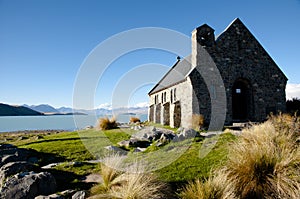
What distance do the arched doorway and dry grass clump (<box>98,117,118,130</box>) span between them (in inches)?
393

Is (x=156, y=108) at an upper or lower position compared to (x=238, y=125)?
upper

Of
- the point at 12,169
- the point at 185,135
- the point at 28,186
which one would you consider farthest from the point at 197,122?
the point at 28,186

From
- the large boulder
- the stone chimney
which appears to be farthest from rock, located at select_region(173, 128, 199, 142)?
the stone chimney

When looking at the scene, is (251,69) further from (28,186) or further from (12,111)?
(12,111)

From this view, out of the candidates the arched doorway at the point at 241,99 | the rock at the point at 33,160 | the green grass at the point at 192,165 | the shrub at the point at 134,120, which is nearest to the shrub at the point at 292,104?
the arched doorway at the point at 241,99

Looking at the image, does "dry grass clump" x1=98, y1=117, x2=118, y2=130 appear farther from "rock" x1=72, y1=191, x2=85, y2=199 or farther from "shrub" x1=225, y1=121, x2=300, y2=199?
"shrub" x1=225, y1=121, x2=300, y2=199

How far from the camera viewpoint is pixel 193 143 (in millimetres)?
9055

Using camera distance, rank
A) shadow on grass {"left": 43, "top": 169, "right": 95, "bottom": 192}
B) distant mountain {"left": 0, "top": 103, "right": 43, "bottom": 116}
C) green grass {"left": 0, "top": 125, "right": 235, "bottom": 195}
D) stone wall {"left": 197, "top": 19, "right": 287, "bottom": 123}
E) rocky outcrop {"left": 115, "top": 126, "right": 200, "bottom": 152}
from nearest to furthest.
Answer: shadow on grass {"left": 43, "top": 169, "right": 95, "bottom": 192} < green grass {"left": 0, "top": 125, "right": 235, "bottom": 195} < rocky outcrop {"left": 115, "top": 126, "right": 200, "bottom": 152} < stone wall {"left": 197, "top": 19, "right": 287, "bottom": 123} < distant mountain {"left": 0, "top": 103, "right": 43, "bottom": 116}

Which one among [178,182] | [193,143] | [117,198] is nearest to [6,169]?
[117,198]

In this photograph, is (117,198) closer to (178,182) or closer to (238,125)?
(178,182)

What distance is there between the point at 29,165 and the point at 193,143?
5928mm

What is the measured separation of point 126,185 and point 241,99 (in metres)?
16.4

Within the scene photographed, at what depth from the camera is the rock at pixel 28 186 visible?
15.5 ft

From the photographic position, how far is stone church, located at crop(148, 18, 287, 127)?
54.0 feet
